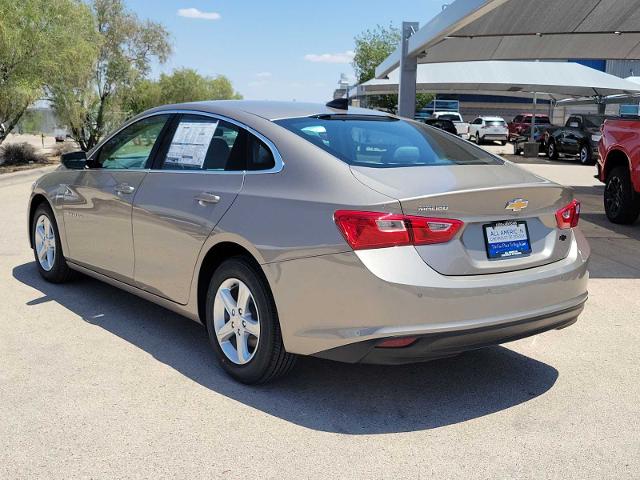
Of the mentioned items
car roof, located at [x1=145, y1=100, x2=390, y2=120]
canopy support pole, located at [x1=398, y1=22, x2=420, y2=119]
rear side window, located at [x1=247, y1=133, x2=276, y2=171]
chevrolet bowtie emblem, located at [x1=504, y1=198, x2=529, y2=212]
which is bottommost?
chevrolet bowtie emblem, located at [x1=504, y1=198, x2=529, y2=212]

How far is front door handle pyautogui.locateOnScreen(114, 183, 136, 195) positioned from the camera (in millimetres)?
4835

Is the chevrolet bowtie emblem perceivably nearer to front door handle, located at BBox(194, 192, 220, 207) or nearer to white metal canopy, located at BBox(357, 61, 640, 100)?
front door handle, located at BBox(194, 192, 220, 207)

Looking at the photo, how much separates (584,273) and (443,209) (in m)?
1.16

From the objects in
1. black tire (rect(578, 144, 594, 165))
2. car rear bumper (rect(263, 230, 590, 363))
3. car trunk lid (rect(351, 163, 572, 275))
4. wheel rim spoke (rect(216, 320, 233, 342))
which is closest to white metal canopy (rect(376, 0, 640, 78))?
black tire (rect(578, 144, 594, 165))

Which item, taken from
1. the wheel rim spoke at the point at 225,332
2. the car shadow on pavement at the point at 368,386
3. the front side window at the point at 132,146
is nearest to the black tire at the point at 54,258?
the front side window at the point at 132,146

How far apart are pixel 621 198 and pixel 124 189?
24.4ft

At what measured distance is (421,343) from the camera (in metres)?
3.30

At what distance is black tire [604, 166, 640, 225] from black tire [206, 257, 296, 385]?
736 centimetres

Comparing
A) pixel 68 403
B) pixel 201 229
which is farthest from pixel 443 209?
pixel 68 403

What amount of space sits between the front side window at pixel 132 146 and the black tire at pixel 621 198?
6999 mm

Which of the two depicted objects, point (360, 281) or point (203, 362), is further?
point (203, 362)

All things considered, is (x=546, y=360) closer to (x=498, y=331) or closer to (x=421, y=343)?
(x=498, y=331)

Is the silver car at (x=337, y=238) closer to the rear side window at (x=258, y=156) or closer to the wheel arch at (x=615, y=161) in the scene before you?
the rear side window at (x=258, y=156)

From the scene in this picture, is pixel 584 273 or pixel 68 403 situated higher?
pixel 584 273
